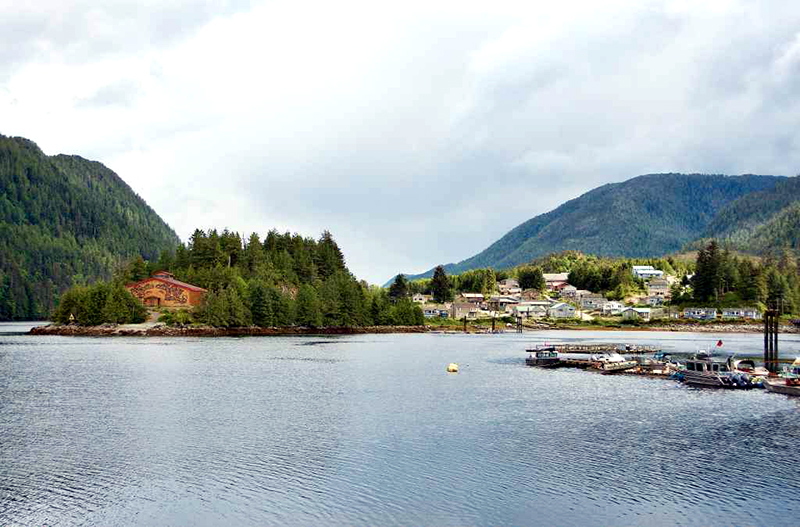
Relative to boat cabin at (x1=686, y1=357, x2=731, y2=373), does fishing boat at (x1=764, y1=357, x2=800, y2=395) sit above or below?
below

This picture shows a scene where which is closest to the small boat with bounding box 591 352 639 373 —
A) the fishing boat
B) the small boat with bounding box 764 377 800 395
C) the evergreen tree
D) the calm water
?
the calm water

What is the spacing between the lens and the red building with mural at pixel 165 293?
186 meters

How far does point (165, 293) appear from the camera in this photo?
614 ft

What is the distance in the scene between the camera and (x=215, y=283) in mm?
193125

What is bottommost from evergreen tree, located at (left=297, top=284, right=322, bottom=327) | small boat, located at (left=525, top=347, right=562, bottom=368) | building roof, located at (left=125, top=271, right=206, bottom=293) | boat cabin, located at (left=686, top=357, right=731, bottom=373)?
small boat, located at (left=525, top=347, right=562, bottom=368)

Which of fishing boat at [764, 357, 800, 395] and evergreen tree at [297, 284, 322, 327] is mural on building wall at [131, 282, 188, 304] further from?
fishing boat at [764, 357, 800, 395]

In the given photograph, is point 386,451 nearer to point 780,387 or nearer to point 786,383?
point 780,387

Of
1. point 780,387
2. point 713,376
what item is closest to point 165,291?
point 713,376

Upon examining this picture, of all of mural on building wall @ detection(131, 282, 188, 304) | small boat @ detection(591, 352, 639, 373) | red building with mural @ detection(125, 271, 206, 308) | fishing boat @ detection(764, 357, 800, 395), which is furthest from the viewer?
mural on building wall @ detection(131, 282, 188, 304)

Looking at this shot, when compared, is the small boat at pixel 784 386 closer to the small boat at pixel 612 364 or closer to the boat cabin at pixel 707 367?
the boat cabin at pixel 707 367

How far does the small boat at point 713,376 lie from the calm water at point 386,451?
10.0 feet

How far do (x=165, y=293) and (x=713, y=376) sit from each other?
484 feet

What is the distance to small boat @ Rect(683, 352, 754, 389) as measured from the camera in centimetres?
7950

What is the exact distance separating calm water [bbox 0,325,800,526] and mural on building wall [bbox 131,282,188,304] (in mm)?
100467
